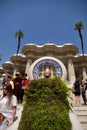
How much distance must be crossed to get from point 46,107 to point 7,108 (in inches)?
38.2

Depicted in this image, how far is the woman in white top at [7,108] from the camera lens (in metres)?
3.94

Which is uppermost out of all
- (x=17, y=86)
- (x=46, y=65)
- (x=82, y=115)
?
(x=46, y=65)

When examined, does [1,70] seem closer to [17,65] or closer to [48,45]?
[17,65]

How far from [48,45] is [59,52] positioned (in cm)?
257

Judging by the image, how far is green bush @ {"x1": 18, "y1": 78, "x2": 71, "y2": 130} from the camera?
416cm

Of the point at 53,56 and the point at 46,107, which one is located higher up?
the point at 53,56

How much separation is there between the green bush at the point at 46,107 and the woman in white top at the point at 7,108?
47cm

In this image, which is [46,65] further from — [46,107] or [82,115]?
[46,107]

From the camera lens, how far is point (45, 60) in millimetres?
12023

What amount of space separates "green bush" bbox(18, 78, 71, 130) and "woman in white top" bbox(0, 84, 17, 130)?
0.47m

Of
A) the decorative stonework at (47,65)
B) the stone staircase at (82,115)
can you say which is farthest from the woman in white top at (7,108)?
the decorative stonework at (47,65)

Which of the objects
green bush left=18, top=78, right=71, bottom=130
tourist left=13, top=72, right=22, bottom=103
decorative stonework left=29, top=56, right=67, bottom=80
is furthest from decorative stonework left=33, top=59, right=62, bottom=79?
green bush left=18, top=78, right=71, bottom=130

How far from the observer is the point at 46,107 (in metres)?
4.51

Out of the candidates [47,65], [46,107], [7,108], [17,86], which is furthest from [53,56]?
[7,108]
